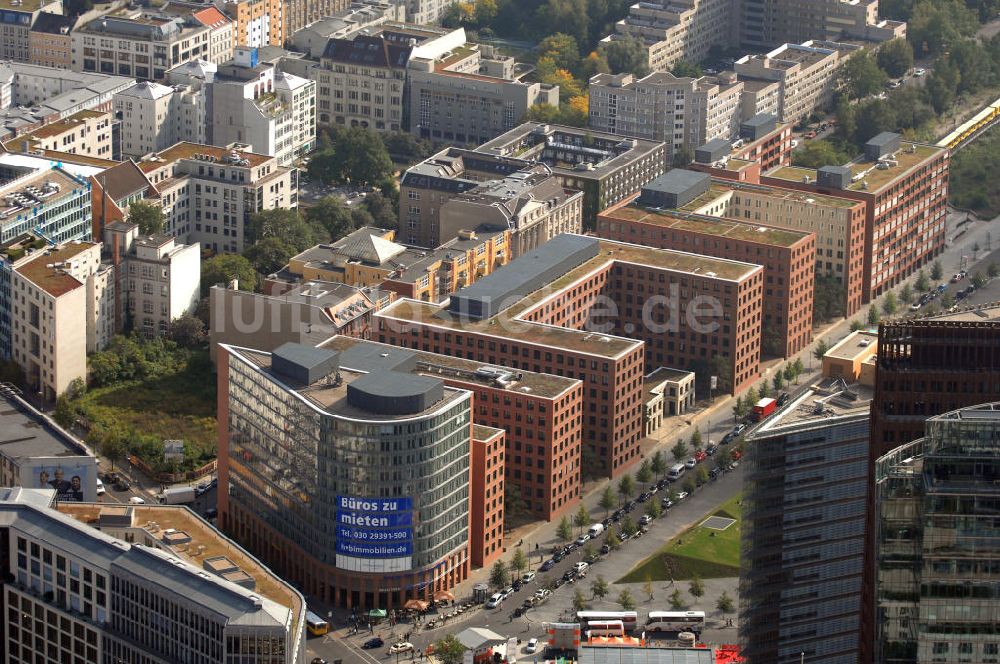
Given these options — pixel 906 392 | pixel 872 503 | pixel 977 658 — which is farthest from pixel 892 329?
pixel 977 658

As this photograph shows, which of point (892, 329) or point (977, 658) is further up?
point (892, 329)

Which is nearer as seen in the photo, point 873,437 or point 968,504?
point 968,504

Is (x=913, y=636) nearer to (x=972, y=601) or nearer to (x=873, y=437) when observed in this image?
(x=972, y=601)

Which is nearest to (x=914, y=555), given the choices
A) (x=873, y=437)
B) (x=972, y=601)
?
(x=972, y=601)

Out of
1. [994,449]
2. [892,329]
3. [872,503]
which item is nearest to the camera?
[994,449]

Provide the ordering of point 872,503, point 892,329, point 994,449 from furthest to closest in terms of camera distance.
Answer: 1. point 892,329
2. point 872,503
3. point 994,449

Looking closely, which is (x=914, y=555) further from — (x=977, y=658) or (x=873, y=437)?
(x=873, y=437)
